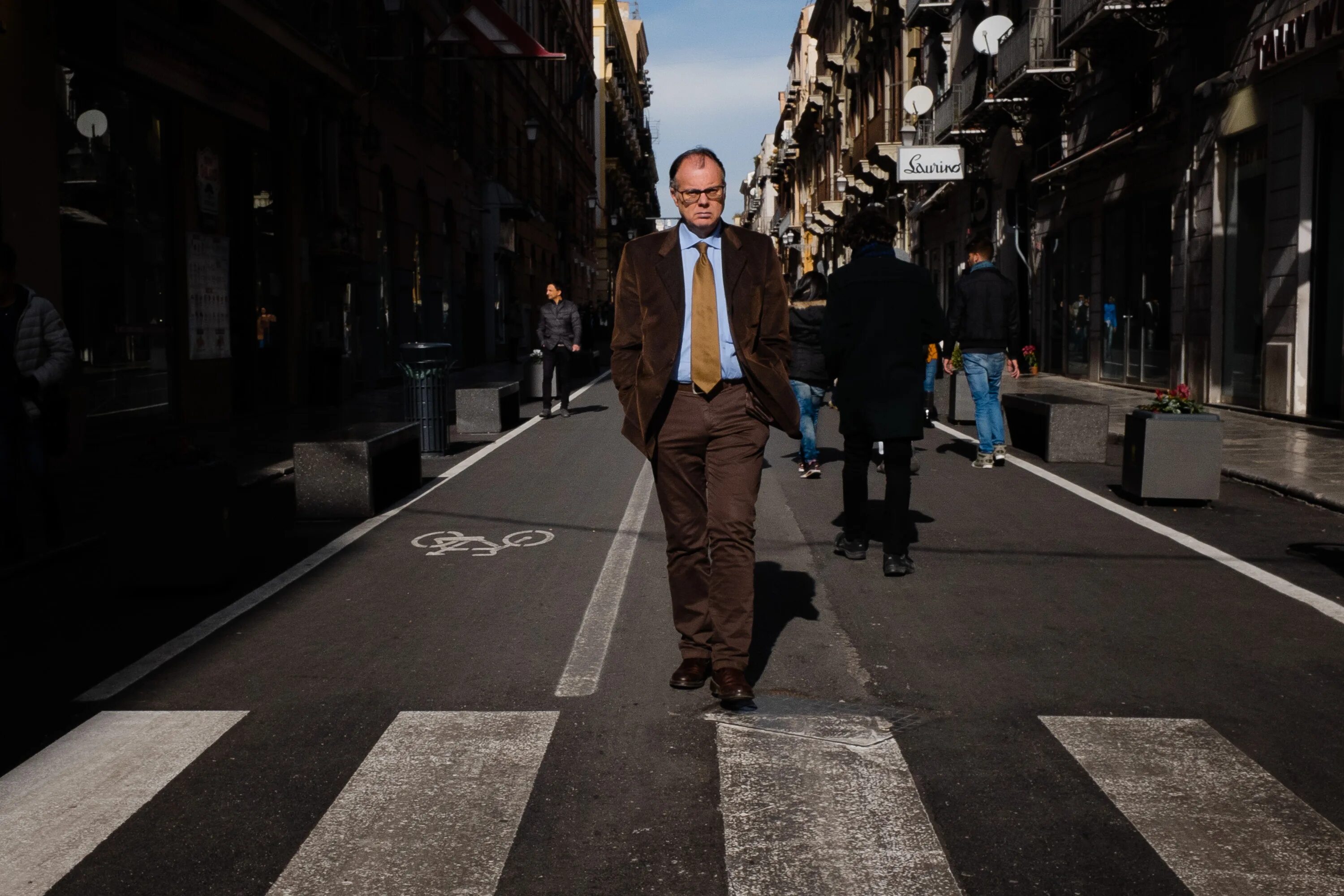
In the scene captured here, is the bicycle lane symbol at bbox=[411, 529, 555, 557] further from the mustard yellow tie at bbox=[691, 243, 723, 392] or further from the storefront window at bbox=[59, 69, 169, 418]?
the storefront window at bbox=[59, 69, 169, 418]

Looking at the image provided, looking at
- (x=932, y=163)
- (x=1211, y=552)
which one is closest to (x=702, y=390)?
(x=1211, y=552)

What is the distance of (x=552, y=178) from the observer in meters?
53.4

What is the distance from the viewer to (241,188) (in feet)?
61.5

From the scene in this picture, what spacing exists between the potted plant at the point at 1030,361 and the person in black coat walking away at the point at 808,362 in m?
13.9

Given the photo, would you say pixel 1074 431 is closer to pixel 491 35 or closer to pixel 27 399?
pixel 27 399

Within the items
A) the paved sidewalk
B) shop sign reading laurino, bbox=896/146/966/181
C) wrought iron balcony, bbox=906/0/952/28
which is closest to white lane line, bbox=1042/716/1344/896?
the paved sidewalk

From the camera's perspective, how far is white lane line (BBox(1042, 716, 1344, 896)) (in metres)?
3.19

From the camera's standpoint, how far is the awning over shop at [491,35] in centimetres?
2484

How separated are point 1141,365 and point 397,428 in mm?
14976

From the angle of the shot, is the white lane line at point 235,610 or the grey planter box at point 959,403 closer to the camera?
the white lane line at point 235,610

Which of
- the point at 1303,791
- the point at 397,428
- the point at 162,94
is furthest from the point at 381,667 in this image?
the point at 162,94

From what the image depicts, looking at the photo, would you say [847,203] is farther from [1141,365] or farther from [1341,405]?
[1341,405]

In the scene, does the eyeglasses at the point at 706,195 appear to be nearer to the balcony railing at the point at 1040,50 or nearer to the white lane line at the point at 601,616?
the white lane line at the point at 601,616

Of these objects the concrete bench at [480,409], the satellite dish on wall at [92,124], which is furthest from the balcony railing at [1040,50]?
the satellite dish on wall at [92,124]
